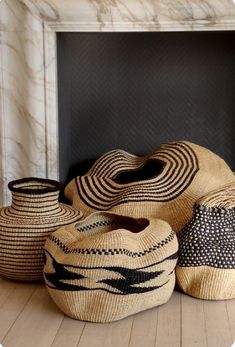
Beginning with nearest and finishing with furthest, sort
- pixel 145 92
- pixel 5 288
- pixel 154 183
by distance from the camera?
1. pixel 5 288
2. pixel 154 183
3. pixel 145 92

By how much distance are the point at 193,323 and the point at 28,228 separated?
662mm

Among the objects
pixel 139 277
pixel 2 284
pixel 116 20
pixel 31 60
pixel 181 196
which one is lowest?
pixel 2 284

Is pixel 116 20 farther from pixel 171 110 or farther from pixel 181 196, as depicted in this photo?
pixel 181 196

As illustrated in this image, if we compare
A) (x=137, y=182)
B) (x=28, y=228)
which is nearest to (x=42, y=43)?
(x=137, y=182)

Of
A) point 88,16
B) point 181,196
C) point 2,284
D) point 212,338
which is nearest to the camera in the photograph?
point 212,338

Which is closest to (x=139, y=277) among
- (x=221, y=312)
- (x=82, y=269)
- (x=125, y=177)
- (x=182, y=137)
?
(x=82, y=269)

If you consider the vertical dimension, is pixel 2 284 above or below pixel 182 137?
below

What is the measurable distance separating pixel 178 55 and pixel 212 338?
4.80ft

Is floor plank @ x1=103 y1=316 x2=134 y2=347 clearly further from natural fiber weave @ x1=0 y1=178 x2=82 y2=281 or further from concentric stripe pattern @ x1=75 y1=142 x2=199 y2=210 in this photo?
concentric stripe pattern @ x1=75 y1=142 x2=199 y2=210

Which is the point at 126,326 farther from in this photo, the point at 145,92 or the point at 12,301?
the point at 145,92

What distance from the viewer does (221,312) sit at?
1.85 meters

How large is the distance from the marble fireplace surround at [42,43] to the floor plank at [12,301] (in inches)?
28.7

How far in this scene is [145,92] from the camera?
9.09 ft

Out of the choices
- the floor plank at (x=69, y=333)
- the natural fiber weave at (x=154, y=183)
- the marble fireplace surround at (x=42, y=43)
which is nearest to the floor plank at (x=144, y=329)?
the floor plank at (x=69, y=333)
